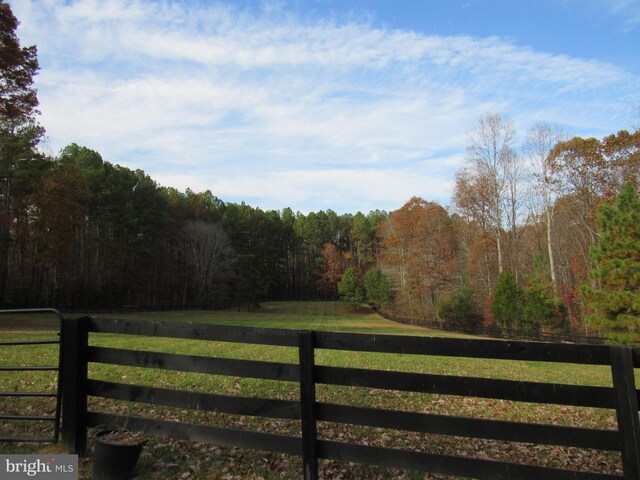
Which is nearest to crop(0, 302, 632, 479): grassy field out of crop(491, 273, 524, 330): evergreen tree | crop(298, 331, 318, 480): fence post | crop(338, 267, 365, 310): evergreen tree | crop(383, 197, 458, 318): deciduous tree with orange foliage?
crop(298, 331, 318, 480): fence post

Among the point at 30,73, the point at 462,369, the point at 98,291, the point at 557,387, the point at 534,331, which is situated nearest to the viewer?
the point at 557,387

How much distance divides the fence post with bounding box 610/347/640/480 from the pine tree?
77.6ft

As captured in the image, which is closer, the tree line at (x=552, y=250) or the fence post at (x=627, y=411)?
the fence post at (x=627, y=411)

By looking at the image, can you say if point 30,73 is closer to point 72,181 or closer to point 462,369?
point 72,181

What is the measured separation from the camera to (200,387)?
25.5 ft

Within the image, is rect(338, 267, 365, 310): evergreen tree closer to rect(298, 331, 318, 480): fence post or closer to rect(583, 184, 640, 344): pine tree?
rect(583, 184, 640, 344): pine tree

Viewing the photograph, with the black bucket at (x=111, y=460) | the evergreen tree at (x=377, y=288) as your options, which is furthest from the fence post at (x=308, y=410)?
the evergreen tree at (x=377, y=288)

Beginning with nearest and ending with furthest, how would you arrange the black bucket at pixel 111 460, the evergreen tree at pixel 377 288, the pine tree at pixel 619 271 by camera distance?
the black bucket at pixel 111 460, the pine tree at pixel 619 271, the evergreen tree at pixel 377 288

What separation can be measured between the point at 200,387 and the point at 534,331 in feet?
104

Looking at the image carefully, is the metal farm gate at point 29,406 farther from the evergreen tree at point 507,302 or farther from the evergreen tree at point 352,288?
the evergreen tree at point 352,288

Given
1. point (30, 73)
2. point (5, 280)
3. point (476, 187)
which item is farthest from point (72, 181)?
point (476, 187)

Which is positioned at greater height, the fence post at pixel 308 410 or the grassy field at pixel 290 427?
the fence post at pixel 308 410

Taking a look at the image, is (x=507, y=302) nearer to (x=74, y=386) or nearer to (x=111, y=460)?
(x=74, y=386)

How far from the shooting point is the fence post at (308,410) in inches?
159
